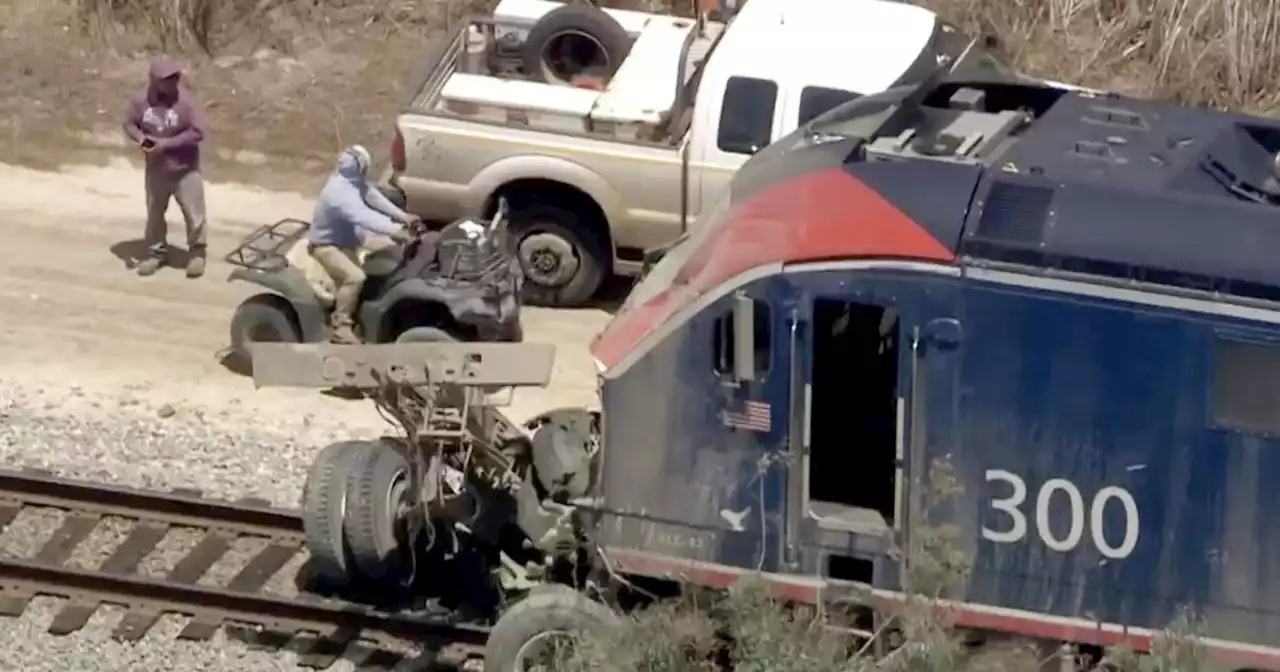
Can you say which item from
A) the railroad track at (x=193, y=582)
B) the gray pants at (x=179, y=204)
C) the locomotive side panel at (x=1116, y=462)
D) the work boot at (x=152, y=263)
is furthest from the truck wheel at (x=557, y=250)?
the locomotive side panel at (x=1116, y=462)

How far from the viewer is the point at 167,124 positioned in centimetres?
1430

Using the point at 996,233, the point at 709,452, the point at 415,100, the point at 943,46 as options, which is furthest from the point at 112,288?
the point at 996,233

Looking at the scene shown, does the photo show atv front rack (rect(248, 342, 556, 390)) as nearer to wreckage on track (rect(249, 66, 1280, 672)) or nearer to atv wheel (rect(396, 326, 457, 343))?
wreckage on track (rect(249, 66, 1280, 672))

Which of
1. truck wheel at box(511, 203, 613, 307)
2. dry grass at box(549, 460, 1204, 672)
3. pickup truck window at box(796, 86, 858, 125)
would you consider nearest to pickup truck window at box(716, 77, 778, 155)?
pickup truck window at box(796, 86, 858, 125)

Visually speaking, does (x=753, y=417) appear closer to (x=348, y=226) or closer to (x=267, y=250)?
(x=348, y=226)

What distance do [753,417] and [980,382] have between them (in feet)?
2.96

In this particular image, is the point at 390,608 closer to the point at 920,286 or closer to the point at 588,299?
the point at 920,286

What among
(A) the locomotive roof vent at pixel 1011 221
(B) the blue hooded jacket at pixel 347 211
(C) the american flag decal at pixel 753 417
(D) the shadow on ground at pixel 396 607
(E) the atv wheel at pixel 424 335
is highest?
(A) the locomotive roof vent at pixel 1011 221

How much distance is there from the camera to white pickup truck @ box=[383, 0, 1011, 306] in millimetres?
13461

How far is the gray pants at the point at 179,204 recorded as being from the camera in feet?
48.0

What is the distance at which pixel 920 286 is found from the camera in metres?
8.10

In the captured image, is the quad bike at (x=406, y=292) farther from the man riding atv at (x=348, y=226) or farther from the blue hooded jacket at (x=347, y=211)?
the blue hooded jacket at (x=347, y=211)

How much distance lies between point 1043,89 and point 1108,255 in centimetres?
187

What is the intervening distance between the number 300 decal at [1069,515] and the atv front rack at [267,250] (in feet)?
20.3
